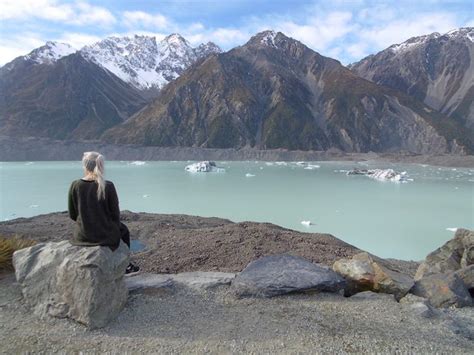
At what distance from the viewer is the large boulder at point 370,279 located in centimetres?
568

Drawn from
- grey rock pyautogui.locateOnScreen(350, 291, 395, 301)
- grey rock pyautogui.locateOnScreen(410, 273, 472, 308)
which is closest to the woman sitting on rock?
grey rock pyautogui.locateOnScreen(350, 291, 395, 301)

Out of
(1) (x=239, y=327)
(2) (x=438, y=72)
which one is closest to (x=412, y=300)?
(1) (x=239, y=327)

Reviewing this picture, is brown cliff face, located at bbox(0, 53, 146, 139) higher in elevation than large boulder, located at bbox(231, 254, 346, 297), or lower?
higher

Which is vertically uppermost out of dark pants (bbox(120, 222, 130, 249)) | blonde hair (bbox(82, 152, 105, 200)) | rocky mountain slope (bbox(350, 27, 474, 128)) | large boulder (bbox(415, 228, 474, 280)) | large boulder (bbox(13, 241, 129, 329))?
rocky mountain slope (bbox(350, 27, 474, 128))

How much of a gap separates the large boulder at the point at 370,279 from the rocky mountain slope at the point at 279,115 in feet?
378

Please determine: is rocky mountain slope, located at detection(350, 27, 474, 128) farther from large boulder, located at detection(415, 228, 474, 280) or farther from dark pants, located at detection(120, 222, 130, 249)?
dark pants, located at detection(120, 222, 130, 249)

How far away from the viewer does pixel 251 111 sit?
5330 inches

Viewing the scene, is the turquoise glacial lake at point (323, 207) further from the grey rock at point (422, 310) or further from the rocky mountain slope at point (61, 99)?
Answer: the rocky mountain slope at point (61, 99)

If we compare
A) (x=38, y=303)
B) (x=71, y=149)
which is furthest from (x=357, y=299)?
(x=71, y=149)

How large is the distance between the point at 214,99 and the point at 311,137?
111 ft

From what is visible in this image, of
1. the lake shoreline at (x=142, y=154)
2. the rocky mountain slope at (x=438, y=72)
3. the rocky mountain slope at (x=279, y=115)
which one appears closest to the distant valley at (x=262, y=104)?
the rocky mountain slope at (x=279, y=115)

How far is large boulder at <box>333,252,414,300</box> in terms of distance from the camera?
5684 mm

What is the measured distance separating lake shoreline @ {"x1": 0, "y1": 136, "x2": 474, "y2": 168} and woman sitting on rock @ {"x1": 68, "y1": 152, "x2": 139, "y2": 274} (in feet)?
302

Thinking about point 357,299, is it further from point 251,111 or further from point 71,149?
point 251,111
